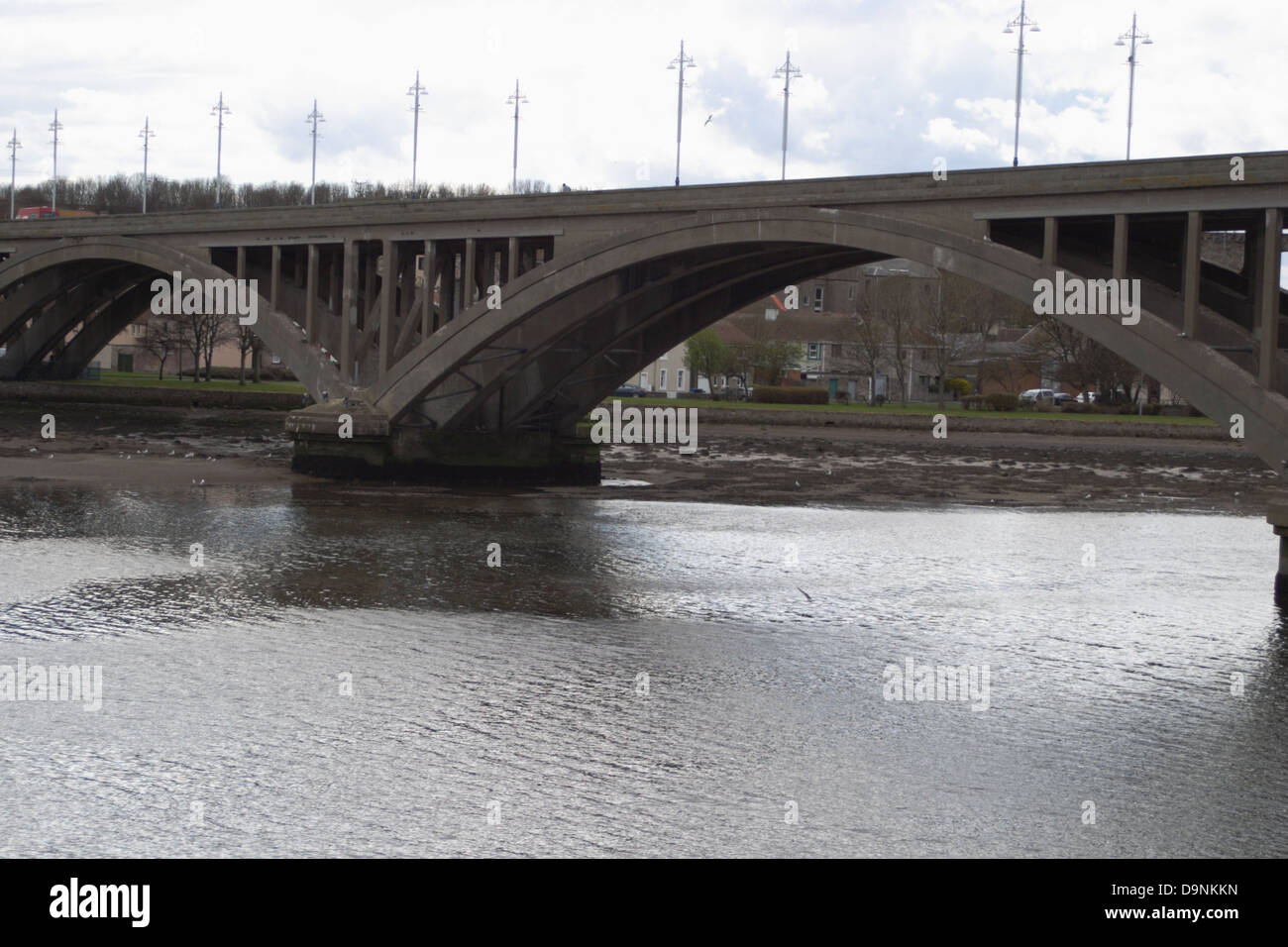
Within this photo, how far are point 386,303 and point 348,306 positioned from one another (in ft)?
4.82

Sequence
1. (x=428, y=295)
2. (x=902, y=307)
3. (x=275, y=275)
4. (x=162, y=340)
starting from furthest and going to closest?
(x=902, y=307)
(x=162, y=340)
(x=275, y=275)
(x=428, y=295)

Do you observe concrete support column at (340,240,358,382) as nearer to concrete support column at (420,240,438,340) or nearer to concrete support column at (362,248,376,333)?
concrete support column at (362,248,376,333)

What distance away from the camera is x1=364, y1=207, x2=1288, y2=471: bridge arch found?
24844 mm

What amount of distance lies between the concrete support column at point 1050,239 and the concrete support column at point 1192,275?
2.73 m

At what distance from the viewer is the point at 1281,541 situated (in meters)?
23.7

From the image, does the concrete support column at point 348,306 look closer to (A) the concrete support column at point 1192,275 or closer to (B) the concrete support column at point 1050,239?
(B) the concrete support column at point 1050,239

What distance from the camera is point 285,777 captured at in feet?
41.2

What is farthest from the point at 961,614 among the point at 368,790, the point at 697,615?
the point at 368,790

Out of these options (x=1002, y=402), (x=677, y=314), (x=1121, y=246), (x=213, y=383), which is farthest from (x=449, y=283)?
(x=213, y=383)

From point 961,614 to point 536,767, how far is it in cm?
1063

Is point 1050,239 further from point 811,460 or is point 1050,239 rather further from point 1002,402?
point 1002,402
